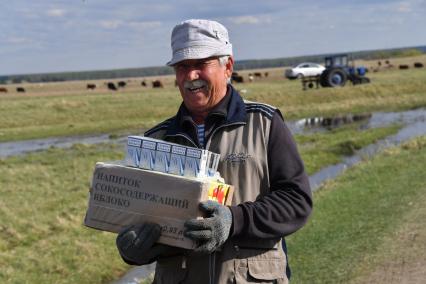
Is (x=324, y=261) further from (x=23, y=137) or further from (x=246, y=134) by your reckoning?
(x=23, y=137)

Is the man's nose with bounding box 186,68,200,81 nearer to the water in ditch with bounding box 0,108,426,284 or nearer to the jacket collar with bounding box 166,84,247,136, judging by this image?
the jacket collar with bounding box 166,84,247,136

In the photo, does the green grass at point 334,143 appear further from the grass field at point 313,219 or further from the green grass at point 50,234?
the green grass at point 50,234

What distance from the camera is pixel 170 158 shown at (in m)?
2.84

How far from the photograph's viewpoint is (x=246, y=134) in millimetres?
2861

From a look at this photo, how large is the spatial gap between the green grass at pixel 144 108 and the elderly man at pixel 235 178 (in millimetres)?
30381

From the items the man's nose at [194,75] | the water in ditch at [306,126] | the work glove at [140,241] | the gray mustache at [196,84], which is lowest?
the water in ditch at [306,126]

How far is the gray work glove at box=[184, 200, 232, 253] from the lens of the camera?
2607 mm

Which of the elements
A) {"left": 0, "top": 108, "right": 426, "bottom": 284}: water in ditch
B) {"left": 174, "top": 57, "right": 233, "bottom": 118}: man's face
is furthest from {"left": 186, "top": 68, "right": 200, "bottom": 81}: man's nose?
{"left": 0, "top": 108, "right": 426, "bottom": 284}: water in ditch

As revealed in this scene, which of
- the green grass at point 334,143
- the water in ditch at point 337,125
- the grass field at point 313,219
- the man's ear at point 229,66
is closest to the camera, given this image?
the man's ear at point 229,66

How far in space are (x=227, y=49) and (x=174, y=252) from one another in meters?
0.96

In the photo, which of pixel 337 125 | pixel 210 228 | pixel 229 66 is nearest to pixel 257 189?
pixel 210 228

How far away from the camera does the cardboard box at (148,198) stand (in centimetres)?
272

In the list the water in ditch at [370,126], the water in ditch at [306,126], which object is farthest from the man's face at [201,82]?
the water in ditch at [306,126]

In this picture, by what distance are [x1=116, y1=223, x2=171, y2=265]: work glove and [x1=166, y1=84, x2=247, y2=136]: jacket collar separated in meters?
0.50
